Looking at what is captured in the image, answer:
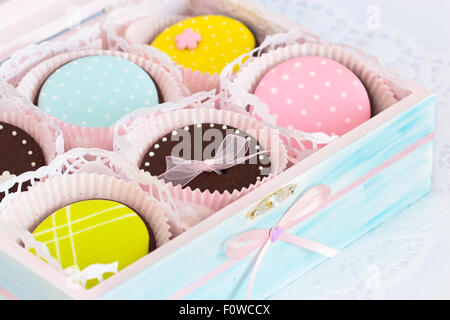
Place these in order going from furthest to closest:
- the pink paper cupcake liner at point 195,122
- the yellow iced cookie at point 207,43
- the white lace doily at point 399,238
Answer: the yellow iced cookie at point 207,43
the white lace doily at point 399,238
the pink paper cupcake liner at point 195,122

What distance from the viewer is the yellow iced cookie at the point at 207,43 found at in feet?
7.22

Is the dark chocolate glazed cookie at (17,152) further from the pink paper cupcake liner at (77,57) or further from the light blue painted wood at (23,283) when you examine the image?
the light blue painted wood at (23,283)

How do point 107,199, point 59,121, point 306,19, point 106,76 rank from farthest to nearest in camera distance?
point 306,19
point 106,76
point 59,121
point 107,199

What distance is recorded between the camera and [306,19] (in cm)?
256

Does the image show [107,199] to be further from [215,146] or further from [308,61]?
[308,61]

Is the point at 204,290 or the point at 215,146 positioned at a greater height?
the point at 215,146

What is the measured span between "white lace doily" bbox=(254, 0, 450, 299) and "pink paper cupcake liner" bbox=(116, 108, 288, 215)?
279mm

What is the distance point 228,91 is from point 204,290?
1.80 feet

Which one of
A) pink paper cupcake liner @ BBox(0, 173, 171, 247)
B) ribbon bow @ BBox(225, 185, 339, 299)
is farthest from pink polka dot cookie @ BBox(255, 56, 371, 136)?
pink paper cupcake liner @ BBox(0, 173, 171, 247)

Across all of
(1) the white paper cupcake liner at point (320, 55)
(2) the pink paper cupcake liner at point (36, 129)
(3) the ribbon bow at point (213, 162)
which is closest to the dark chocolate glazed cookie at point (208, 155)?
(3) the ribbon bow at point (213, 162)

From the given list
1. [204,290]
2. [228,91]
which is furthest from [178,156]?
[204,290]

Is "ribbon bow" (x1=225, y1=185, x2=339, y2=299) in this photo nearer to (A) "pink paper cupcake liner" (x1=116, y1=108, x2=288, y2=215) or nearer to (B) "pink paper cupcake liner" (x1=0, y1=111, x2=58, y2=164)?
(A) "pink paper cupcake liner" (x1=116, y1=108, x2=288, y2=215)

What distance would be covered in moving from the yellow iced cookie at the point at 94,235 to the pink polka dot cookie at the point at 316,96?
49 centimetres

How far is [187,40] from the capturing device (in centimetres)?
222
